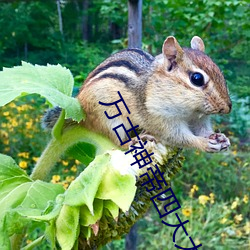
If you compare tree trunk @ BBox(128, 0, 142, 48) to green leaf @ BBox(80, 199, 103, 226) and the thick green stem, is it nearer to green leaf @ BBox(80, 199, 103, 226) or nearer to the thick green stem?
the thick green stem

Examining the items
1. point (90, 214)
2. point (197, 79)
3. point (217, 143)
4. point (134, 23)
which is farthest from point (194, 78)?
point (134, 23)

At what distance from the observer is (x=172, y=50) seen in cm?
78

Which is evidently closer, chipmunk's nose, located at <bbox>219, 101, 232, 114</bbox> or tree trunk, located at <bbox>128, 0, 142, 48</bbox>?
chipmunk's nose, located at <bbox>219, 101, 232, 114</bbox>

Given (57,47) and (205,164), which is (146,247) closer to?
(205,164)

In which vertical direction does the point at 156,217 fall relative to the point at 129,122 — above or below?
below

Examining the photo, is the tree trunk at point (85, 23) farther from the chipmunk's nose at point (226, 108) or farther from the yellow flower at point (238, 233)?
the chipmunk's nose at point (226, 108)

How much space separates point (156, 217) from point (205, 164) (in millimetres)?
513

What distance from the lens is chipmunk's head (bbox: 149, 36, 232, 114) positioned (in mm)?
708

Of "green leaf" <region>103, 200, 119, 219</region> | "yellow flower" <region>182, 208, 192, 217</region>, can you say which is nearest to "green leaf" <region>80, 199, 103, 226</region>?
"green leaf" <region>103, 200, 119, 219</region>

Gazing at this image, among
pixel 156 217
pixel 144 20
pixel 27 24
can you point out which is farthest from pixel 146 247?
pixel 27 24

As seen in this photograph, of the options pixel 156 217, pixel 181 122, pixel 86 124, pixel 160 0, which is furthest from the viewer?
pixel 156 217

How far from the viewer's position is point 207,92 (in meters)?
0.73

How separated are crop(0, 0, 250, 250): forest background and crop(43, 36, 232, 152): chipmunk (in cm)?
62

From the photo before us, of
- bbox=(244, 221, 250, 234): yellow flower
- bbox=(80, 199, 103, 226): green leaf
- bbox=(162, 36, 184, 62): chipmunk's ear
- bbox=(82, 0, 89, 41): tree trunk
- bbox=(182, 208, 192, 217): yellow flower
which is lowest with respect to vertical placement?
bbox=(244, 221, 250, 234): yellow flower
